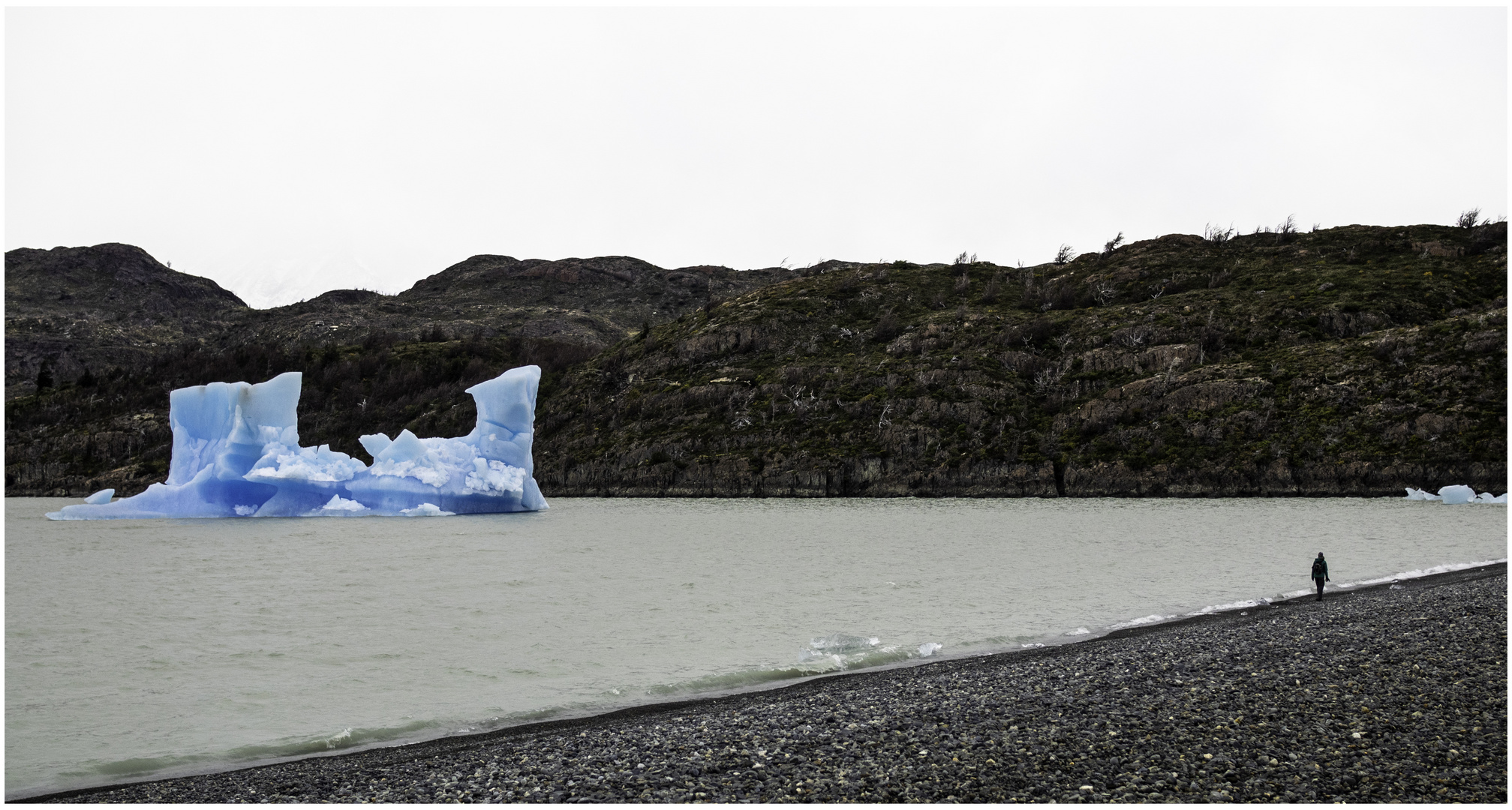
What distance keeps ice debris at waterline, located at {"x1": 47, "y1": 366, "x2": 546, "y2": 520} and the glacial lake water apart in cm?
260

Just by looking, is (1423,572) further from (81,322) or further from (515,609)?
(81,322)

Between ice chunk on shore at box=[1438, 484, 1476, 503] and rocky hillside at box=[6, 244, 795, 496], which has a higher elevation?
rocky hillside at box=[6, 244, 795, 496]

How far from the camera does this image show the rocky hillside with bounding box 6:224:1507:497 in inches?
2589

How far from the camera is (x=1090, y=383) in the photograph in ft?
263

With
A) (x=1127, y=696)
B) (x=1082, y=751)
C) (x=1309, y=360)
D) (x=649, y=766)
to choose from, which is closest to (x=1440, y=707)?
(x=1127, y=696)

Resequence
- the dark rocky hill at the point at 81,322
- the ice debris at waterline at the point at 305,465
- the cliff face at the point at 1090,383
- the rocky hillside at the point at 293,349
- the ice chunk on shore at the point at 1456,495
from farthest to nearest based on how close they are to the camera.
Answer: the dark rocky hill at the point at 81,322 → the rocky hillside at the point at 293,349 → the cliff face at the point at 1090,383 → the ice chunk on shore at the point at 1456,495 → the ice debris at waterline at the point at 305,465

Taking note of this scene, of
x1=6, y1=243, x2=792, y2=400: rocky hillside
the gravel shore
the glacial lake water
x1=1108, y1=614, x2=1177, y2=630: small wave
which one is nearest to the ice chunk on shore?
the glacial lake water

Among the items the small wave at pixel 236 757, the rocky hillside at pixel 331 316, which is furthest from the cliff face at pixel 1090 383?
the small wave at pixel 236 757

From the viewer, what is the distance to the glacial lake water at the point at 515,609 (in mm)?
13164

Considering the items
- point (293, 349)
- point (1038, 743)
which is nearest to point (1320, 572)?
point (1038, 743)

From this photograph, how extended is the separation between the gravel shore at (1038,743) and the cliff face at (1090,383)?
55980 mm

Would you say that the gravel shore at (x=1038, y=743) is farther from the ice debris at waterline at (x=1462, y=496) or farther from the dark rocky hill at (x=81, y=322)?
the dark rocky hill at (x=81, y=322)

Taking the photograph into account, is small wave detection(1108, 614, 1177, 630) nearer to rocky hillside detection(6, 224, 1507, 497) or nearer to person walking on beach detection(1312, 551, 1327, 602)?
person walking on beach detection(1312, 551, 1327, 602)

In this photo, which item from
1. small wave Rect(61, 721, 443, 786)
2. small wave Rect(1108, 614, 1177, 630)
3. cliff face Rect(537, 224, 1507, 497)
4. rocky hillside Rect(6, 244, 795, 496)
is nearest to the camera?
small wave Rect(61, 721, 443, 786)
